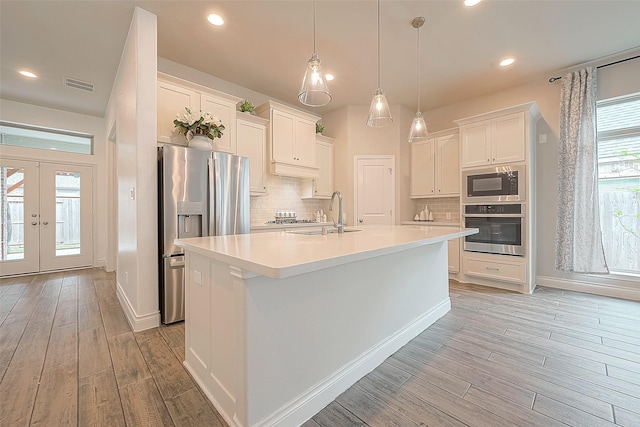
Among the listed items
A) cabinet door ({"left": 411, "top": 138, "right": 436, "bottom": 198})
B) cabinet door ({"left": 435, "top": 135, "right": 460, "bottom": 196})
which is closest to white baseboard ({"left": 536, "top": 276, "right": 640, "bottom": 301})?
cabinet door ({"left": 435, "top": 135, "right": 460, "bottom": 196})

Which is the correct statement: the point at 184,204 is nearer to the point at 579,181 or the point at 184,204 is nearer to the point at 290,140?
the point at 290,140

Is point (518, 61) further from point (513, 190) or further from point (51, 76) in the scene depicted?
point (51, 76)

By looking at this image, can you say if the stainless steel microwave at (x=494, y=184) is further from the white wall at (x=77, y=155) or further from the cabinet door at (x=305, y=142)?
the white wall at (x=77, y=155)

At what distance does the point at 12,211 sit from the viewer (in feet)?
14.8

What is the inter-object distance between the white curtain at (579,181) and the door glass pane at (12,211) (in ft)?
27.5

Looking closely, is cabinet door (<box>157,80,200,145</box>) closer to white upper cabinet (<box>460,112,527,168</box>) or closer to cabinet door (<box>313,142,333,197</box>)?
cabinet door (<box>313,142,333,197</box>)

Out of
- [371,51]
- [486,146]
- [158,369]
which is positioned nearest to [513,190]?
[486,146]

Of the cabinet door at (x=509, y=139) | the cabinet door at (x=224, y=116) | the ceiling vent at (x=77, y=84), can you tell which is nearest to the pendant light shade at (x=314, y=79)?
the cabinet door at (x=224, y=116)

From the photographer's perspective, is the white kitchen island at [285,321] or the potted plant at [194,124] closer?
the white kitchen island at [285,321]

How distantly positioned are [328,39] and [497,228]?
10.8ft

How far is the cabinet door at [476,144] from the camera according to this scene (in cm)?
384

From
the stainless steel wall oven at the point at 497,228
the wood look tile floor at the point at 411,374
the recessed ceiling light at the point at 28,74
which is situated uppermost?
the recessed ceiling light at the point at 28,74

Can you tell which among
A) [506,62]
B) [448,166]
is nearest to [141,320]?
[448,166]

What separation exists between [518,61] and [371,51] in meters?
1.93
